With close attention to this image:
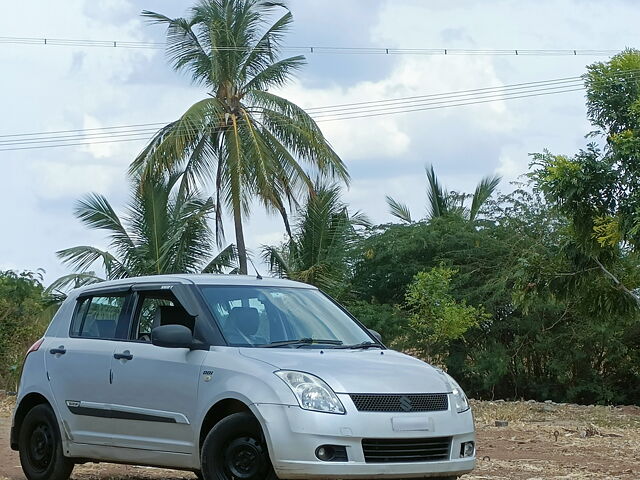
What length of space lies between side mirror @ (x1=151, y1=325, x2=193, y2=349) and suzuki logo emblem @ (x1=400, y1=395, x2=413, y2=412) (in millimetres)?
1612

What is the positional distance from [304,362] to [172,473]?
144 inches

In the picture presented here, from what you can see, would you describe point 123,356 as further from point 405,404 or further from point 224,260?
point 224,260

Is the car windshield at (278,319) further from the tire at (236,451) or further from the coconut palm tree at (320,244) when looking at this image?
the coconut palm tree at (320,244)

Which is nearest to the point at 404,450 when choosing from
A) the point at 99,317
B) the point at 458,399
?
the point at 458,399

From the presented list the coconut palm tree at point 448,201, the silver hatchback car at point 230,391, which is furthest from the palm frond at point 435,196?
the silver hatchback car at point 230,391

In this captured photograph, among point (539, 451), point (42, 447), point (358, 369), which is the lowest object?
point (539, 451)

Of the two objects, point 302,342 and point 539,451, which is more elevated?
point 302,342

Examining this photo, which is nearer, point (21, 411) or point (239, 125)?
point (21, 411)

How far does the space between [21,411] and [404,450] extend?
3.85 meters

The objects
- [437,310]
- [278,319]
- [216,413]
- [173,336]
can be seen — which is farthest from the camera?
[437,310]

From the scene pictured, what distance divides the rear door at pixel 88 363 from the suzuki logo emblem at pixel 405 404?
249cm

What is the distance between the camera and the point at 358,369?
26.7 ft

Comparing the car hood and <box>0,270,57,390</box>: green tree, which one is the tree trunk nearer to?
<box>0,270,57,390</box>: green tree

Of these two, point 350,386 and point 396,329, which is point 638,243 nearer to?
point 396,329
